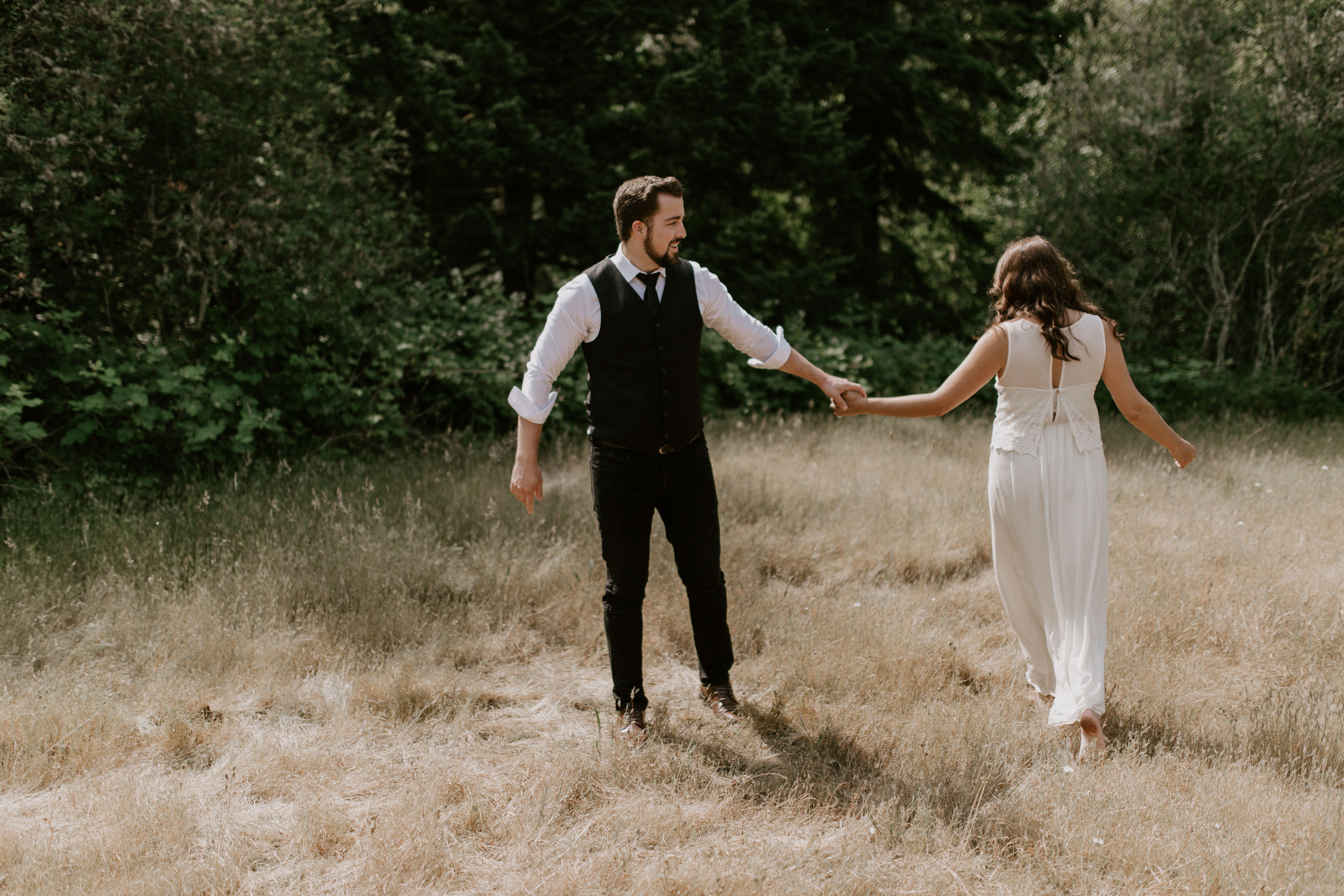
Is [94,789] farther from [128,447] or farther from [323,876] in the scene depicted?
[128,447]

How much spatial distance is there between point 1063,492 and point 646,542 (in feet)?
5.81

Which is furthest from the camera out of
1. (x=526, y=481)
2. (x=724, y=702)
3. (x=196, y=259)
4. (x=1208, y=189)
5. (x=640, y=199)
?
(x=1208, y=189)

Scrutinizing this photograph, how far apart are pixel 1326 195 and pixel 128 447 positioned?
13.2 meters

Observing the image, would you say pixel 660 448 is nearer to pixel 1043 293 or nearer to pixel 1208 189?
pixel 1043 293

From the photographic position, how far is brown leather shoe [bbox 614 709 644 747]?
141 inches

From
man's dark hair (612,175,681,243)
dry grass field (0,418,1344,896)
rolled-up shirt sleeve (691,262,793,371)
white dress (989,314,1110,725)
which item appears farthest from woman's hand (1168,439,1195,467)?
Result: man's dark hair (612,175,681,243)

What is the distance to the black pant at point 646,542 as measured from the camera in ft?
11.5

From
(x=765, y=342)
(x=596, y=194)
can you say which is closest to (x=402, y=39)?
(x=596, y=194)

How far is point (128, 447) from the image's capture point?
6309 millimetres

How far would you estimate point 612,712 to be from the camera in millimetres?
4008

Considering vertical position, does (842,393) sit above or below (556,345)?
below

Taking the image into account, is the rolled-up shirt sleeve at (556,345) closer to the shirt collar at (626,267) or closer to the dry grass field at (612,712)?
the shirt collar at (626,267)

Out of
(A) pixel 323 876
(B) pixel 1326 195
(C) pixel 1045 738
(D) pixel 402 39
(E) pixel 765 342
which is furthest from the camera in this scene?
(B) pixel 1326 195

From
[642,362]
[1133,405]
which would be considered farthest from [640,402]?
[1133,405]
